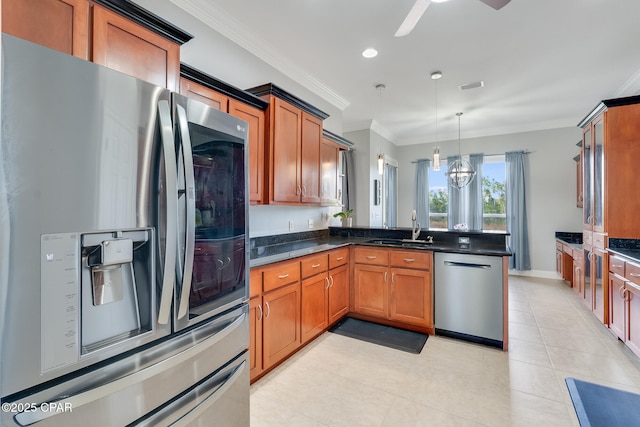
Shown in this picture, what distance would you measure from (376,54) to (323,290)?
2.67 metres

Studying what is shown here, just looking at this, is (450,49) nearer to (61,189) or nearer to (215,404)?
(61,189)

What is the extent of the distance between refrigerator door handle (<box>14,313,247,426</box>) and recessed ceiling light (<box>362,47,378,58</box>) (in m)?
3.14

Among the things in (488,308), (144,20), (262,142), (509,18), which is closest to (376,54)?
(509,18)

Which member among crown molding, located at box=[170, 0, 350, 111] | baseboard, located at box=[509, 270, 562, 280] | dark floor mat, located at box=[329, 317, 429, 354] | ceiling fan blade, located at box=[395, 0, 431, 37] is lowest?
dark floor mat, located at box=[329, 317, 429, 354]

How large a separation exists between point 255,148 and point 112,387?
6.66 feet

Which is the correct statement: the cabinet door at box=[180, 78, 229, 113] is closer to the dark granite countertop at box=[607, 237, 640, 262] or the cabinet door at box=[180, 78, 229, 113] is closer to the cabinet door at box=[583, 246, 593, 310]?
the dark granite countertop at box=[607, 237, 640, 262]

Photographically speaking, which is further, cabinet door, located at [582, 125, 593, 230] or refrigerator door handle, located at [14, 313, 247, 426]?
cabinet door, located at [582, 125, 593, 230]

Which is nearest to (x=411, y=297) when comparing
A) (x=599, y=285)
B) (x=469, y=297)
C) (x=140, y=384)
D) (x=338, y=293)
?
(x=469, y=297)

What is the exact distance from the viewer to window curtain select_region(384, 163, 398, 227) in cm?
685

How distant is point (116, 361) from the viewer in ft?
3.32

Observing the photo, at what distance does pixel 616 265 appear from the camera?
294 centimetres

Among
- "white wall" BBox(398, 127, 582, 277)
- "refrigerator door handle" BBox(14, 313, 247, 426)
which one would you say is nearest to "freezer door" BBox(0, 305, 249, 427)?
"refrigerator door handle" BBox(14, 313, 247, 426)

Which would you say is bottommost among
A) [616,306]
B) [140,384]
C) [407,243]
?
[616,306]

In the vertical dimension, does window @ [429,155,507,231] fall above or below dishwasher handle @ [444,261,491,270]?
above
